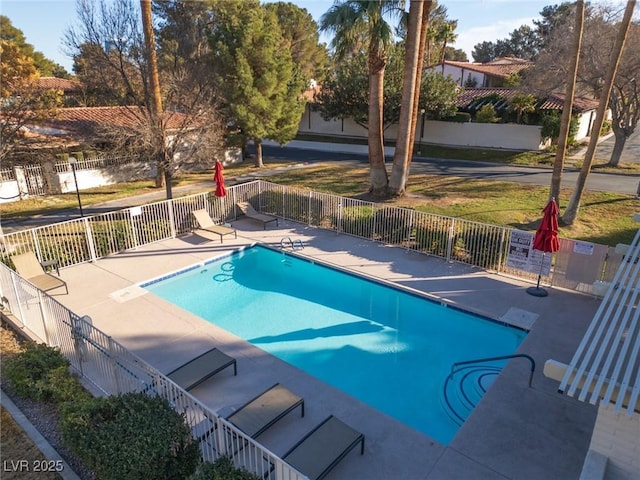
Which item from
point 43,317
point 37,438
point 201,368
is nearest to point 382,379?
point 201,368

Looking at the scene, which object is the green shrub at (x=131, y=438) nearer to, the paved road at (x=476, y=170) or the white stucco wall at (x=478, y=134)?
the paved road at (x=476, y=170)

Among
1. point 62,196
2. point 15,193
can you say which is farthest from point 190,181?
point 15,193

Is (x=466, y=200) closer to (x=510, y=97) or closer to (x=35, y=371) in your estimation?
(x=510, y=97)

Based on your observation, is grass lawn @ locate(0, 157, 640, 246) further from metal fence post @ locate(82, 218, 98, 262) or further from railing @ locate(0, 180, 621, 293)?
metal fence post @ locate(82, 218, 98, 262)

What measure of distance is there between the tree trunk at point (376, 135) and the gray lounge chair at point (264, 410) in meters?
13.4

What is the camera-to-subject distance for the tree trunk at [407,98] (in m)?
16.1

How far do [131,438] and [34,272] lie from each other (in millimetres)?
8071

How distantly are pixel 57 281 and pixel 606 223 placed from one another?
1799 centimetres

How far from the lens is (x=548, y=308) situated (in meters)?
10.3

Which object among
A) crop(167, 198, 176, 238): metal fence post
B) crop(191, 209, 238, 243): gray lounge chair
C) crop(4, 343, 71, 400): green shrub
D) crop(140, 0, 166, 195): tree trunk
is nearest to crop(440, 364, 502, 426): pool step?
crop(4, 343, 71, 400): green shrub

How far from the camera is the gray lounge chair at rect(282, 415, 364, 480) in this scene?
18.8 feet

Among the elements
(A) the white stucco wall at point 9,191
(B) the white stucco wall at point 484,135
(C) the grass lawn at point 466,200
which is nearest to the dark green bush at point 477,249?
(C) the grass lawn at point 466,200

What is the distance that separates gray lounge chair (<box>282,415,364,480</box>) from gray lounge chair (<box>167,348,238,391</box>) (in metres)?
2.26

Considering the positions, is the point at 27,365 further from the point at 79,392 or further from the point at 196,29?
the point at 196,29
